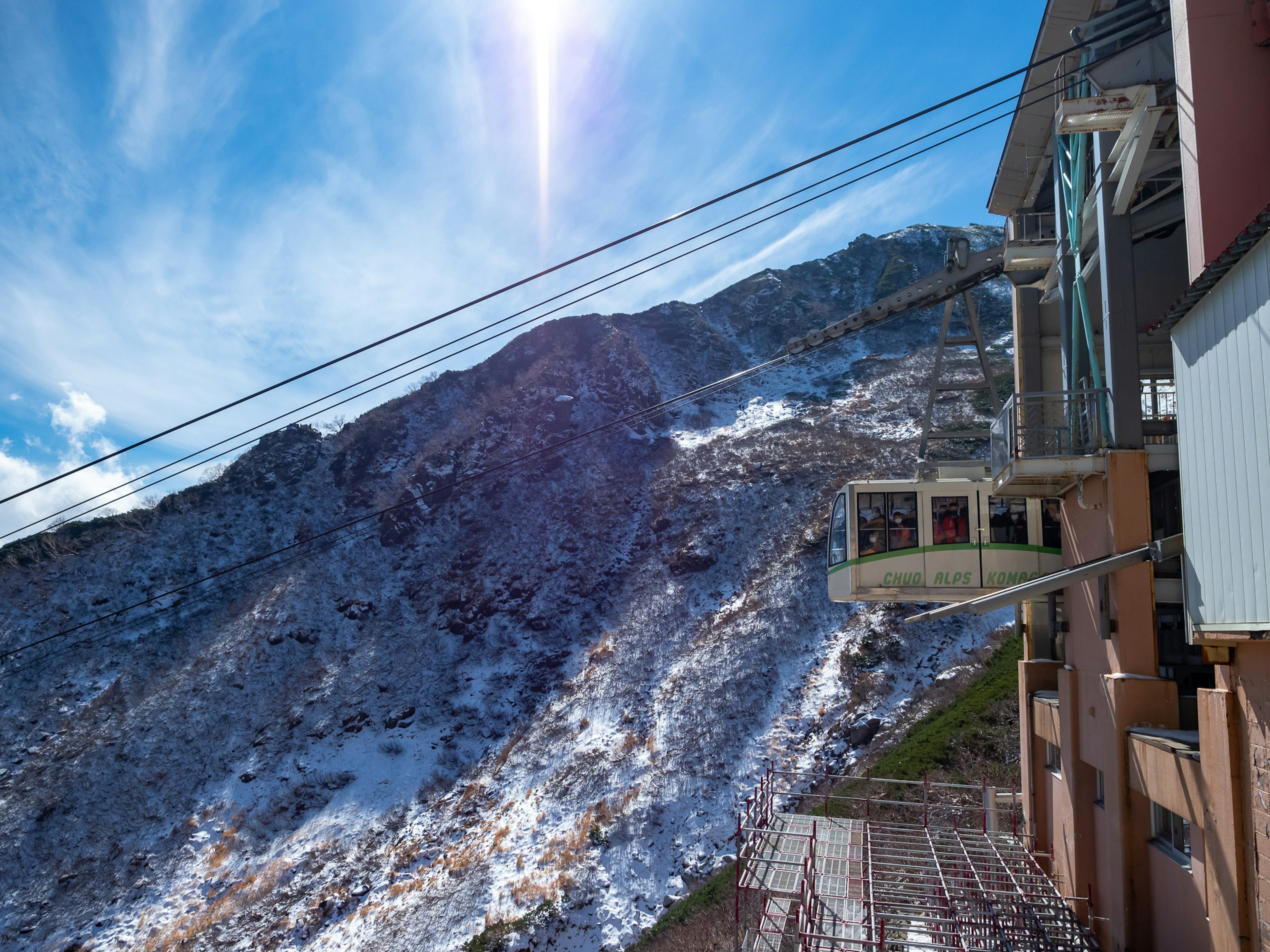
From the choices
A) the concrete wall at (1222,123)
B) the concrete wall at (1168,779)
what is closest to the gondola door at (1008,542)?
the concrete wall at (1168,779)

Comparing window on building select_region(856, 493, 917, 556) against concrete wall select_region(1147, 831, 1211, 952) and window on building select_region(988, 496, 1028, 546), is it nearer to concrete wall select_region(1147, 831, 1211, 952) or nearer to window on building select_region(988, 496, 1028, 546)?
window on building select_region(988, 496, 1028, 546)

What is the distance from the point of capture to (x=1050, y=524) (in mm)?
12852

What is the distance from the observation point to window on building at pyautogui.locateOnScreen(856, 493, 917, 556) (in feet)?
44.4

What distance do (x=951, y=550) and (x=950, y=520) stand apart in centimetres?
54

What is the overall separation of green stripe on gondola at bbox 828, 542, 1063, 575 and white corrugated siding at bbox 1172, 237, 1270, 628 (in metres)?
5.49

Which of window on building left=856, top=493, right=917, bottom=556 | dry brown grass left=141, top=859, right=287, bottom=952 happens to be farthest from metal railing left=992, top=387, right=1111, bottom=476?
dry brown grass left=141, top=859, right=287, bottom=952

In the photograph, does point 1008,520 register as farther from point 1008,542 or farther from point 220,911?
point 220,911

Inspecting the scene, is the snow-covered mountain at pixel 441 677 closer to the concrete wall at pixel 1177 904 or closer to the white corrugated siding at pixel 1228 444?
the concrete wall at pixel 1177 904

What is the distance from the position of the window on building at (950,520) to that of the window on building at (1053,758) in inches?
150

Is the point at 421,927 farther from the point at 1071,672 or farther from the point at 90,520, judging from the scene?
the point at 90,520

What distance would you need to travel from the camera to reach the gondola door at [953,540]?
43.1 ft

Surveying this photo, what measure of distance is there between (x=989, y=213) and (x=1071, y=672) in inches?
430

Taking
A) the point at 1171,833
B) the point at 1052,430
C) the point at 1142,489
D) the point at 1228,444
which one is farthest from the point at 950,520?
the point at 1228,444

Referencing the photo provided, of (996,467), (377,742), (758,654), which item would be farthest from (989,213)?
(377,742)
